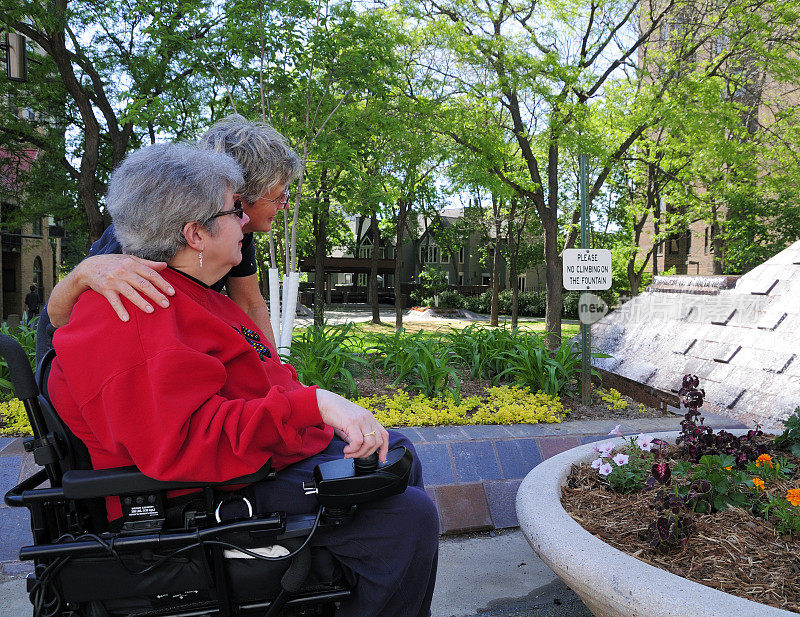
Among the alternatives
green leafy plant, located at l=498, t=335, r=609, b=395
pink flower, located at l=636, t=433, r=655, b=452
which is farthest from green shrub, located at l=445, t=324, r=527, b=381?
pink flower, located at l=636, t=433, r=655, b=452

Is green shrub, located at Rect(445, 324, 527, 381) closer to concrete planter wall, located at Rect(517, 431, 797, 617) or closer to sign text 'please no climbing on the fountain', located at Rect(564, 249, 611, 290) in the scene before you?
sign text 'please no climbing on the fountain', located at Rect(564, 249, 611, 290)

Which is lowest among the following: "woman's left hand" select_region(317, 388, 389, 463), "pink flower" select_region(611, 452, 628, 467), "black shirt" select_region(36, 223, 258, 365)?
"pink flower" select_region(611, 452, 628, 467)

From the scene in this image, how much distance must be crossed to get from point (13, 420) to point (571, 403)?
3.95 m

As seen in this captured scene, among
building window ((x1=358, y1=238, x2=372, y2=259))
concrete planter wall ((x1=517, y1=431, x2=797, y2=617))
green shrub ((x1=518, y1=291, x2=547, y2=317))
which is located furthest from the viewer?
Result: building window ((x1=358, y1=238, x2=372, y2=259))

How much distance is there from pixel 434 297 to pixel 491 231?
5.64m

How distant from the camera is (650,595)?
5.29ft

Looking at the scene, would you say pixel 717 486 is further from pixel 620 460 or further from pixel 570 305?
pixel 570 305

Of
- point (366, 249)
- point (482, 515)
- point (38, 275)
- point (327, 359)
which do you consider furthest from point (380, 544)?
point (366, 249)

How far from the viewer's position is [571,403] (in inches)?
189

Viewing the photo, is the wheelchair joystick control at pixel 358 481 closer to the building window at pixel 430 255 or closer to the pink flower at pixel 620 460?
the pink flower at pixel 620 460

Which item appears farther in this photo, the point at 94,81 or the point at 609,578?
the point at 94,81

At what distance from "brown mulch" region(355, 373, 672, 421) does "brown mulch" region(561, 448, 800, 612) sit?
2.16 meters

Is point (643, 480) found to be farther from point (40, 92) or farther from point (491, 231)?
point (491, 231)

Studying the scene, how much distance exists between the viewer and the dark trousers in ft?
5.17
